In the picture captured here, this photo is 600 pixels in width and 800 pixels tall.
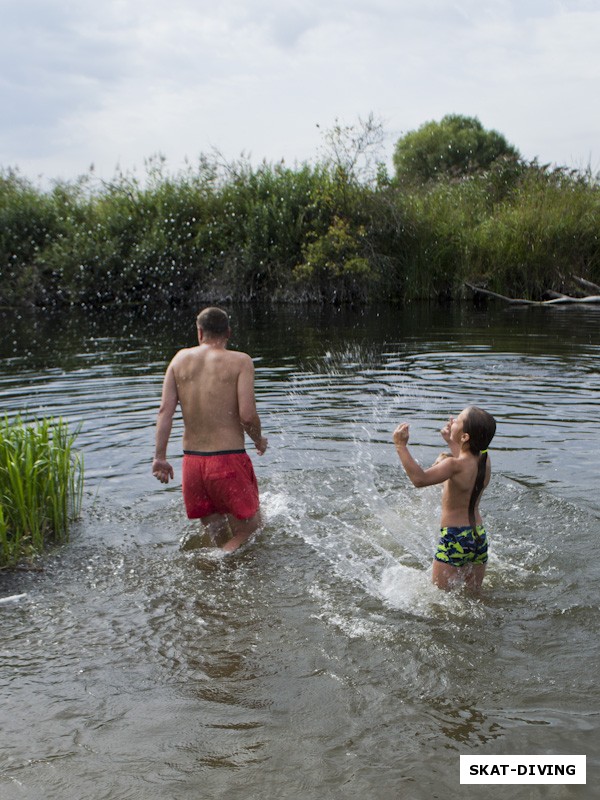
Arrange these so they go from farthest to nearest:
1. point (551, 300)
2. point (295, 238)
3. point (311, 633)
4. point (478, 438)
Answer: point (295, 238) → point (551, 300) → point (478, 438) → point (311, 633)

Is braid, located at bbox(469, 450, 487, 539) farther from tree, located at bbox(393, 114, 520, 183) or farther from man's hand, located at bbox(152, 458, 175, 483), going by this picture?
tree, located at bbox(393, 114, 520, 183)

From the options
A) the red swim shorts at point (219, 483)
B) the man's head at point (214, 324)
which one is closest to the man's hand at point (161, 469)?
the red swim shorts at point (219, 483)

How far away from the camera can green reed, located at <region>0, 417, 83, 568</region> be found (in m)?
6.36

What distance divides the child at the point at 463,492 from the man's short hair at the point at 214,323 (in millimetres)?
2101

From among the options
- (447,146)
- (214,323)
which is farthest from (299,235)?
(447,146)

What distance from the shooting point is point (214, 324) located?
6.56 metres

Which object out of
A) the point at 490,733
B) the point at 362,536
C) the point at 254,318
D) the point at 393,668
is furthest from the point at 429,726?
the point at 254,318

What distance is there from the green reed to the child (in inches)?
125

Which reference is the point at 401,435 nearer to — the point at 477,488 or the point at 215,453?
the point at 477,488

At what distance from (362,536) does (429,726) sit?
9.69ft

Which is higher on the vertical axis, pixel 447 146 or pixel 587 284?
pixel 447 146

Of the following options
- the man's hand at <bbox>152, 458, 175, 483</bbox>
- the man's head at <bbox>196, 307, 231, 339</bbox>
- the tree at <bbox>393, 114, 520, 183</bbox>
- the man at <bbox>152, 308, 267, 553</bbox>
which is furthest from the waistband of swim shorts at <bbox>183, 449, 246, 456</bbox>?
the tree at <bbox>393, 114, 520, 183</bbox>

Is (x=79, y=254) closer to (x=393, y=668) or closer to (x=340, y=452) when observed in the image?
(x=340, y=452)

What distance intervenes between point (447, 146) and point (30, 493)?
69.4 meters
